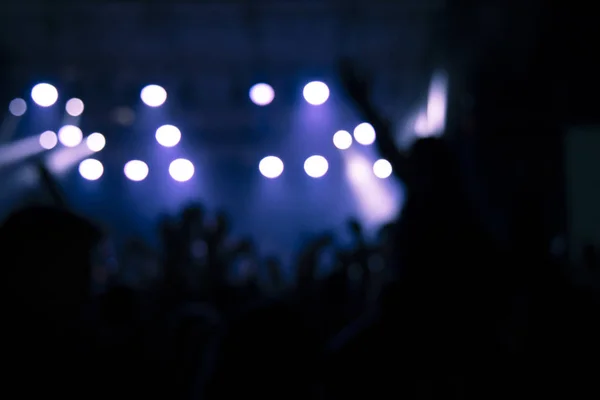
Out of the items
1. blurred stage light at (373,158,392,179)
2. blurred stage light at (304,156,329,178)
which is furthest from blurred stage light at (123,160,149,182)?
blurred stage light at (373,158,392,179)

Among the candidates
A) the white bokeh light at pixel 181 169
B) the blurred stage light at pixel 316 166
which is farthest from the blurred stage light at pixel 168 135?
the blurred stage light at pixel 316 166

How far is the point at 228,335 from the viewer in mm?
1251

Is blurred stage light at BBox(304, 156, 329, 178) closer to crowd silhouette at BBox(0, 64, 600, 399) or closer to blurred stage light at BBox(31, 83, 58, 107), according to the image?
blurred stage light at BBox(31, 83, 58, 107)

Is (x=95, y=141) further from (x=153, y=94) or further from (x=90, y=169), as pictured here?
(x=153, y=94)

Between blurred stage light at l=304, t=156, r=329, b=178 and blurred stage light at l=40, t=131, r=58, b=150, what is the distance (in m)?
4.17

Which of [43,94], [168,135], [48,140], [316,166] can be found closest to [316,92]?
[316,166]

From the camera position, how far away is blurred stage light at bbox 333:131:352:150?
9.46m

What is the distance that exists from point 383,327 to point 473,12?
481 cm

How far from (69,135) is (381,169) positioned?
5077 mm

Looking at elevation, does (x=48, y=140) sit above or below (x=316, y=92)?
below

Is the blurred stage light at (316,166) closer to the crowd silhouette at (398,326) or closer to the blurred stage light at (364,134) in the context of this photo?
the blurred stage light at (364,134)

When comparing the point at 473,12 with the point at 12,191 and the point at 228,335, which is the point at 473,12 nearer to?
the point at 228,335

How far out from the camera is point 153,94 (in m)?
9.23

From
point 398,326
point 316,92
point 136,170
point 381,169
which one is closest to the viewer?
point 398,326
